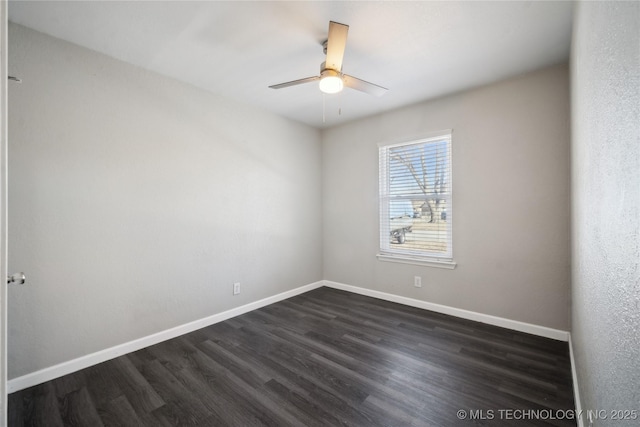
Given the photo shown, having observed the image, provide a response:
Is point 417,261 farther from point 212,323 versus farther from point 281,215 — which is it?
point 212,323

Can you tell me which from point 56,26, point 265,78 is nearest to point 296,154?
point 265,78

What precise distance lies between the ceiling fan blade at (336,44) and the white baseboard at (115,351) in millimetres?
2752

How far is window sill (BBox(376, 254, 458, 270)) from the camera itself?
3.07 m

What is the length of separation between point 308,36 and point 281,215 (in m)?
2.22

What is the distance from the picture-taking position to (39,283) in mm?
1927

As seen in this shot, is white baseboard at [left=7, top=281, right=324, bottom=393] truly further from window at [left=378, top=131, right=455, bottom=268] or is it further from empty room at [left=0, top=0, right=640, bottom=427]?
window at [left=378, top=131, right=455, bottom=268]

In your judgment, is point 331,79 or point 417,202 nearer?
point 331,79

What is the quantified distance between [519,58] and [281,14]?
2069 mm

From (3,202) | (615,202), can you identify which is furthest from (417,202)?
(3,202)

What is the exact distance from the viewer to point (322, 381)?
1911 mm

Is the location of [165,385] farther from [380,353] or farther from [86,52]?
[86,52]

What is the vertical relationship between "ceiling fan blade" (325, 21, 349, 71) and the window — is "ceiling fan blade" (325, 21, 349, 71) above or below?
above

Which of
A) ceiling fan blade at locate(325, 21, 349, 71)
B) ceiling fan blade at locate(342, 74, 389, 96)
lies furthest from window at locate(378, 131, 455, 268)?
ceiling fan blade at locate(325, 21, 349, 71)

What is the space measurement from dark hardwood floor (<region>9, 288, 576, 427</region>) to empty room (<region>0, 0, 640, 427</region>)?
18mm
